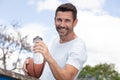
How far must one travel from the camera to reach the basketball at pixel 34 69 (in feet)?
9.48

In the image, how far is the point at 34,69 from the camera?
9.52ft

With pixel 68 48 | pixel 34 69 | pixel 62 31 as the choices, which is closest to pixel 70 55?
pixel 68 48

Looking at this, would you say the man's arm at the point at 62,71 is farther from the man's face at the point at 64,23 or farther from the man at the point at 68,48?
the man's face at the point at 64,23

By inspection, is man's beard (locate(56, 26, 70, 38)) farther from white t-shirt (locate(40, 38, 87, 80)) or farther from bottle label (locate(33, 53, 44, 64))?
bottle label (locate(33, 53, 44, 64))

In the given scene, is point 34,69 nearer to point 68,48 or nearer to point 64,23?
point 68,48

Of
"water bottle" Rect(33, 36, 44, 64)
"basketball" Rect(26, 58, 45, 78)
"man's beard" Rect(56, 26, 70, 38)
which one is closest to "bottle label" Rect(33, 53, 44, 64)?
"water bottle" Rect(33, 36, 44, 64)

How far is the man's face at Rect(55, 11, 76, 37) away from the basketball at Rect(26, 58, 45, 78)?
12.8 inches

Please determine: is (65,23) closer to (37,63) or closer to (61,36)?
(61,36)

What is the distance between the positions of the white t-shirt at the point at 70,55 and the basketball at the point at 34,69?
59 millimetres

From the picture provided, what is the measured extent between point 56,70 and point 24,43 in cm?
2712

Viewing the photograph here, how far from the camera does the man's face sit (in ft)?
9.06

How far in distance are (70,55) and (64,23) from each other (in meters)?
0.26

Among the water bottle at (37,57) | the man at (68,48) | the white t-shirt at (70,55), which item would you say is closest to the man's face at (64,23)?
the man at (68,48)

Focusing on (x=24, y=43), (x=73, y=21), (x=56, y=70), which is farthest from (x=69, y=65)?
(x=24, y=43)
